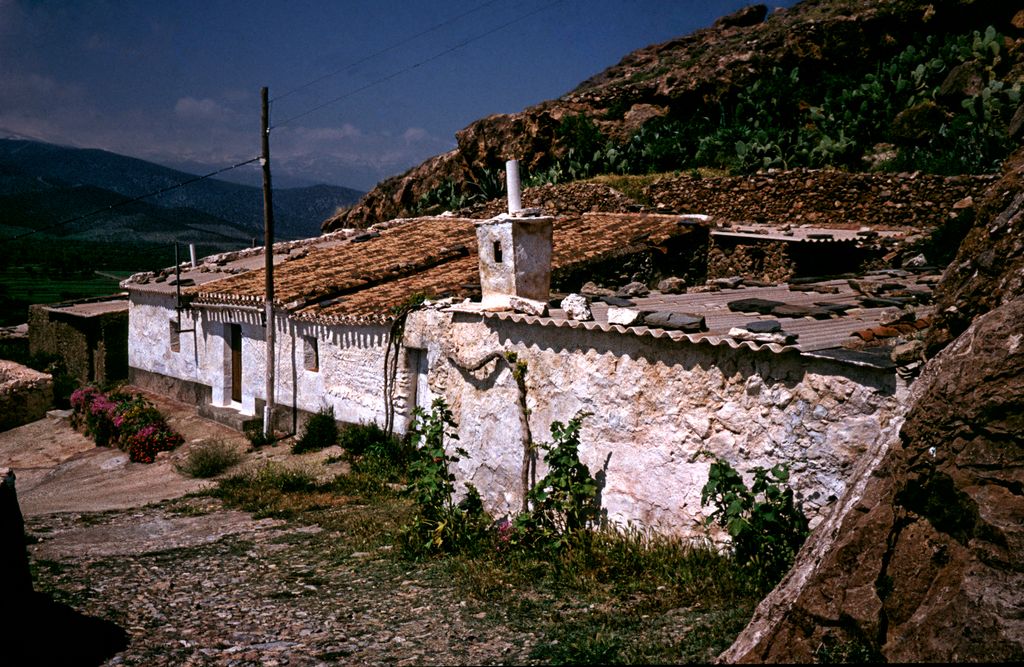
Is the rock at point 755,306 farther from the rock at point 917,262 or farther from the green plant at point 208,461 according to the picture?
the green plant at point 208,461

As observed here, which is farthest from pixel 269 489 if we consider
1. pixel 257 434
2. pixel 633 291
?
pixel 633 291

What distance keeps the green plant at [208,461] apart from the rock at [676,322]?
8973 millimetres

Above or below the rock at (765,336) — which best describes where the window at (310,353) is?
below

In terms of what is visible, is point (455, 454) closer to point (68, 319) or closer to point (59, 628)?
point (59, 628)

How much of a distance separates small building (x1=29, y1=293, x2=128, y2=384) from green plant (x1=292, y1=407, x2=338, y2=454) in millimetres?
9293

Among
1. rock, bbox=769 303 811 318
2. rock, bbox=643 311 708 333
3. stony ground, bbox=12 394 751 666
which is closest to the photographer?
stony ground, bbox=12 394 751 666

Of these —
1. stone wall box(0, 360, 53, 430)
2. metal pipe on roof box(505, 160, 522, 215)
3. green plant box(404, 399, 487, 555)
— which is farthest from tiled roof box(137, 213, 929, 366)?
stone wall box(0, 360, 53, 430)

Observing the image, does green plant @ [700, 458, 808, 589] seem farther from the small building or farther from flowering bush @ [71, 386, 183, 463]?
the small building

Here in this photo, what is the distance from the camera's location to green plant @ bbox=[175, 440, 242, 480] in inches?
508

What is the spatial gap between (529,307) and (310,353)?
6.79 meters

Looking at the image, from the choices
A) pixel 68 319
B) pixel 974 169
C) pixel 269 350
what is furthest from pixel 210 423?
pixel 974 169

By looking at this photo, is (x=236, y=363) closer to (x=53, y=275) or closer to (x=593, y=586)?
(x=593, y=586)

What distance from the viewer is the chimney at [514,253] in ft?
30.6

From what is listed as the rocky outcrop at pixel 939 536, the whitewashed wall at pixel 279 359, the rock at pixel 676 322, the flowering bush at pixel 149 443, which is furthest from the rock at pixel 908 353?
the flowering bush at pixel 149 443
